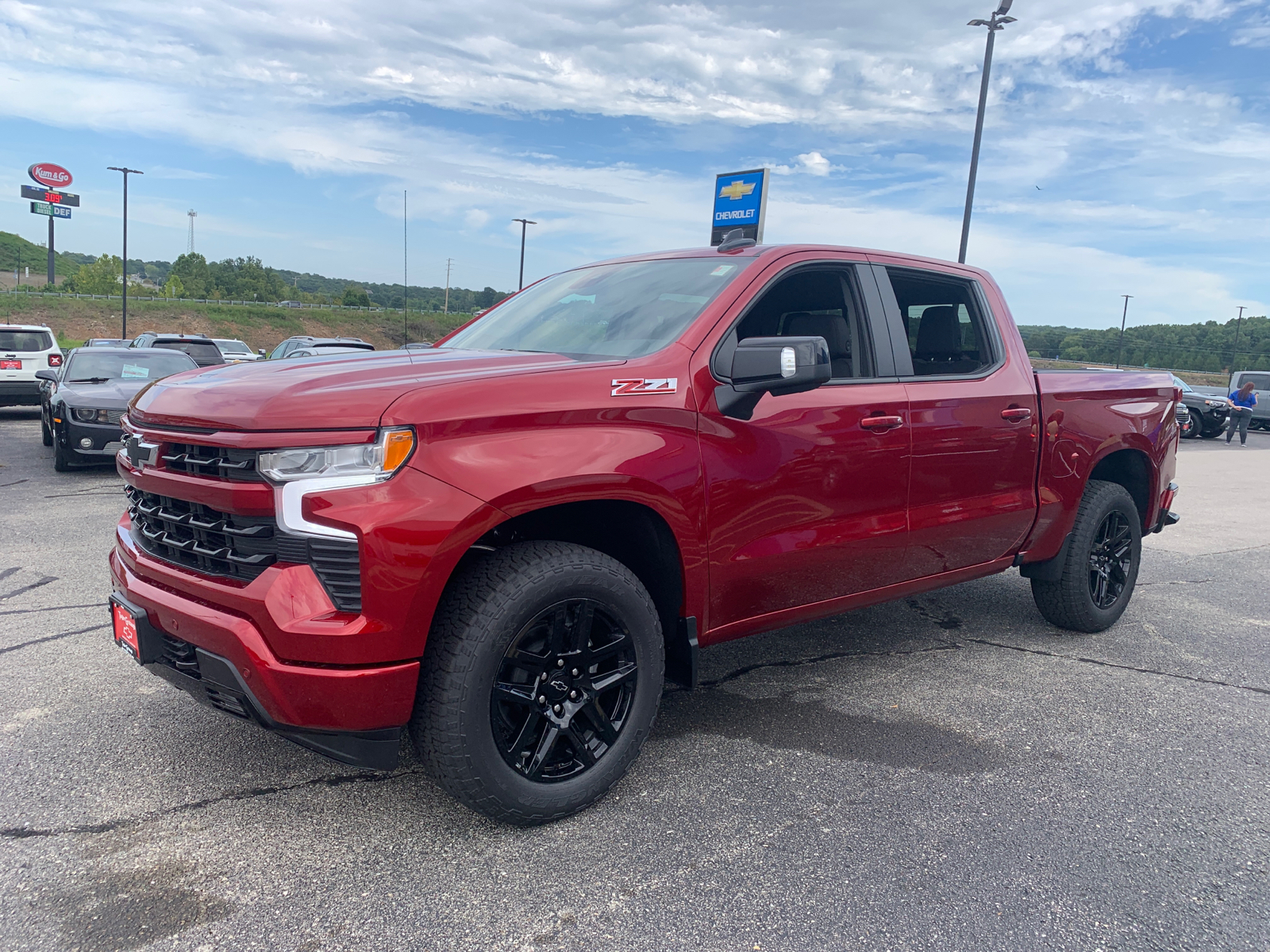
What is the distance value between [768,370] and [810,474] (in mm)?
584

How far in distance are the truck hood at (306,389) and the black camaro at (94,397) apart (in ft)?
23.7

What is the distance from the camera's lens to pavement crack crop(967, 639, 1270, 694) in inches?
170

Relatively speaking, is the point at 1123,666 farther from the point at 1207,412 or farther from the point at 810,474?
the point at 1207,412

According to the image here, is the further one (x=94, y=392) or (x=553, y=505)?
(x=94, y=392)

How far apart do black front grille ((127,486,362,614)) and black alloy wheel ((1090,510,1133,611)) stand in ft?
13.4

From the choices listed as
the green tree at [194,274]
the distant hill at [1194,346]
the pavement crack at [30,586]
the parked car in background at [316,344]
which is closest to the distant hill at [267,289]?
the green tree at [194,274]

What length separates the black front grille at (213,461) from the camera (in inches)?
97.5

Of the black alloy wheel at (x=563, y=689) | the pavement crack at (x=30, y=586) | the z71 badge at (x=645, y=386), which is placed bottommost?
the pavement crack at (x=30, y=586)

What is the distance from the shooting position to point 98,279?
365 feet

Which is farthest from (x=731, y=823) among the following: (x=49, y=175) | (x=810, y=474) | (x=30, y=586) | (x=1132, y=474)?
(x=49, y=175)

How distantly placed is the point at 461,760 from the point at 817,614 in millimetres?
1659

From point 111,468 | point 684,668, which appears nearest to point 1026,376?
point 684,668

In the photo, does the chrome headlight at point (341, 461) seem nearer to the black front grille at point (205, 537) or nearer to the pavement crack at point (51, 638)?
the black front grille at point (205, 537)

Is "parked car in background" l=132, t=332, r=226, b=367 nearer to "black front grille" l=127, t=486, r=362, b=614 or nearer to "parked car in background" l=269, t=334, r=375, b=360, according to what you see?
"parked car in background" l=269, t=334, r=375, b=360
